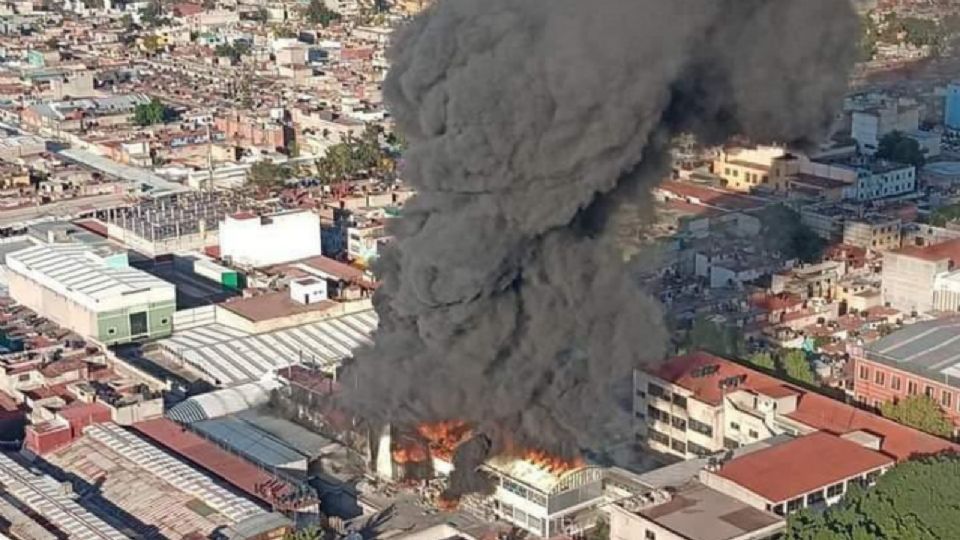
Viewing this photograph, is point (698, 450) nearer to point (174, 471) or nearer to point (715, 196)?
point (174, 471)

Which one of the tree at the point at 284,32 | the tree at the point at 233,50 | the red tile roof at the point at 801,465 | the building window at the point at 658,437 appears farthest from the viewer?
the tree at the point at 284,32

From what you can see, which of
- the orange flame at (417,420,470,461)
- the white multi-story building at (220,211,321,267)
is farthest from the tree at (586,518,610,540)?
the white multi-story building at (220,211,321,267)

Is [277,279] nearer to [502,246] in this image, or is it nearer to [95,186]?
[95,186]

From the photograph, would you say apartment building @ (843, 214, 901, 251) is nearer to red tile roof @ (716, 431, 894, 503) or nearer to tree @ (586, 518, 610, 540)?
red tile roof @ (716, 431, 894, 503)

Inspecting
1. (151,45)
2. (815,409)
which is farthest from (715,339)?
(151,45)

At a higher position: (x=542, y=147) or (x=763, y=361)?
(x=542, y=147)

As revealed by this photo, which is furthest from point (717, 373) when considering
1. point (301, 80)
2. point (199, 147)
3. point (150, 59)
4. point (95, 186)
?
point (150, 59)

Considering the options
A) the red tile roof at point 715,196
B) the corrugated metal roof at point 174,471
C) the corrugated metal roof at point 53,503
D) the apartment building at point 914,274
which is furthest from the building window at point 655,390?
the red tile roof at point 715,196

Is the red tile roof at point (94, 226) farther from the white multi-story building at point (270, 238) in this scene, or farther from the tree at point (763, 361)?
the tree at point (763, 361)
